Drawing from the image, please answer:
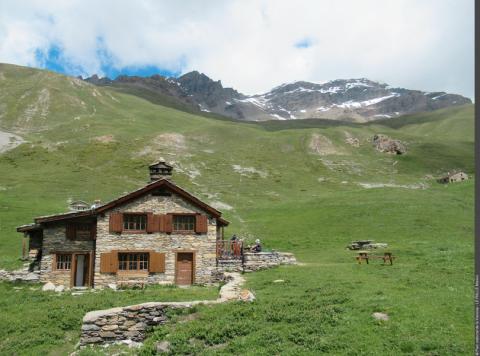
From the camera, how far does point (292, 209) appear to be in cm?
7681

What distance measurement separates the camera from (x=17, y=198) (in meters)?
76.1

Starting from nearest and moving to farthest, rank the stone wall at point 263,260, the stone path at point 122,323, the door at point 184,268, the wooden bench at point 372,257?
the stone path at point 122,323 < the wooden bench at point 372,257 < the door at point 184,268 < the stone wall at point 263,260

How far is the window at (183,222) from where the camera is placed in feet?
121

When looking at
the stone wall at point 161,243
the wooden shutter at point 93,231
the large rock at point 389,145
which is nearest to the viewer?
the stone wall at point 161,243

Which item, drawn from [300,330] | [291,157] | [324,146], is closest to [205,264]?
[300,330]

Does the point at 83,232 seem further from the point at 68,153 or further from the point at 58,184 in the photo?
the point at 68,153

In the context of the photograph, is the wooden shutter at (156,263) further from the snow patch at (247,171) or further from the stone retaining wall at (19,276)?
the snow patch at (247,171)

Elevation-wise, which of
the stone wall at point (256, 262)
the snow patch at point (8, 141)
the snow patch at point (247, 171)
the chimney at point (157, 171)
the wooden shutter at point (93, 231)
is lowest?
the stone wall at point (256, 262)

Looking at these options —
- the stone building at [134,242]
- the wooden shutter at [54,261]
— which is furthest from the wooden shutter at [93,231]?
the wooden shutter at [54,261]

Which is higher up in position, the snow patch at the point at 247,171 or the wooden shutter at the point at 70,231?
the snow patch at the point at 247,171

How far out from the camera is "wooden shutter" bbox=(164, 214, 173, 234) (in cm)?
3644

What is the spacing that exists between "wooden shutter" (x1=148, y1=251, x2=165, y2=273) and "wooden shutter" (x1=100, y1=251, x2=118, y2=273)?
2.67 meters

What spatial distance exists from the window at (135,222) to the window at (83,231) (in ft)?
9.94

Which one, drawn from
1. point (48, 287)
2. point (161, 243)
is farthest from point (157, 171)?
point (48, 287)
